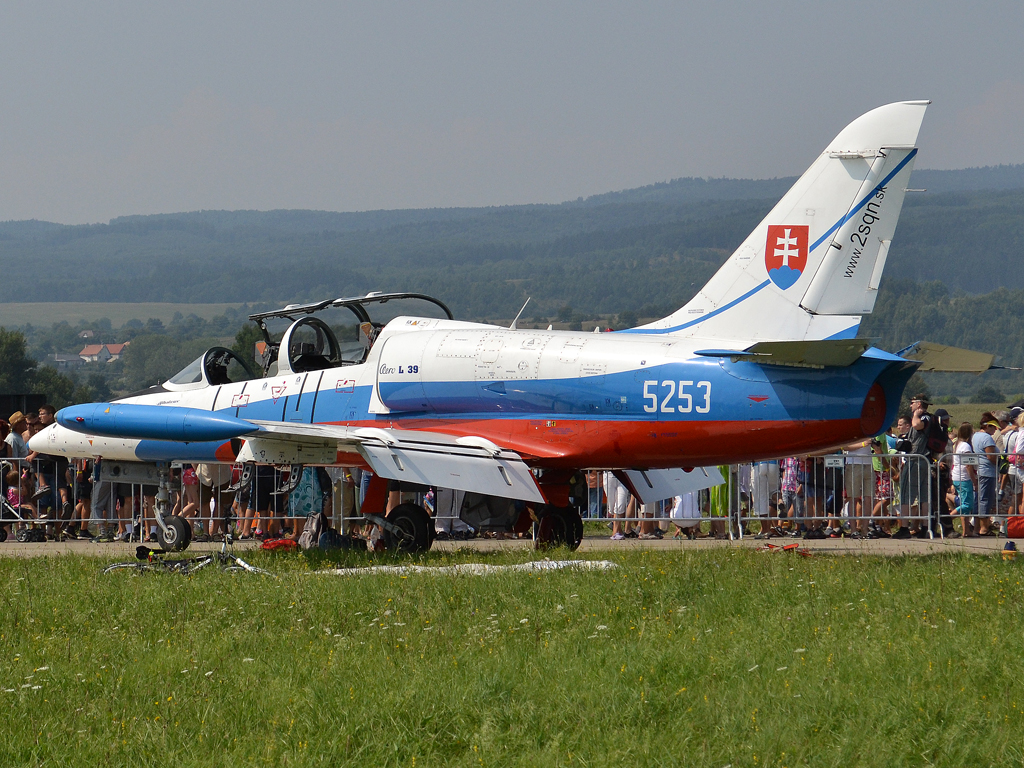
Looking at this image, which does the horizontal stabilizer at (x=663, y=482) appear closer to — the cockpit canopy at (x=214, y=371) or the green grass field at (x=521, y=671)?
the green grass field at (x=521, y=671)

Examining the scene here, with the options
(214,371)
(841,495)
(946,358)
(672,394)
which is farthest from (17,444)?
(946,358)

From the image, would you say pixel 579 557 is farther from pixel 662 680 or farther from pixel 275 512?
pixel 275 512

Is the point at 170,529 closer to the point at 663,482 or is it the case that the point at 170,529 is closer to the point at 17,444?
the point at 17,444

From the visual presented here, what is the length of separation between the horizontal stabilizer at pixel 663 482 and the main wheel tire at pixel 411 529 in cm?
287

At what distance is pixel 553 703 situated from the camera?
5852 millimetres

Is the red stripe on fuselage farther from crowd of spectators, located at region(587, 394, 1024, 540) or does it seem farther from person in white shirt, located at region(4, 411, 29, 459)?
person in white shirt, located at region(4, 411, 29, 459)

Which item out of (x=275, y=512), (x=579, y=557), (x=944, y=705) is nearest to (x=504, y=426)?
(x=579, y=557)

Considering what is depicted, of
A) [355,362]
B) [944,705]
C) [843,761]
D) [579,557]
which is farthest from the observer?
[355,362]

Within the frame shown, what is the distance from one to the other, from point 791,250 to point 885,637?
19.1 ft

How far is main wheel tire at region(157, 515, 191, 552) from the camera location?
13.7m

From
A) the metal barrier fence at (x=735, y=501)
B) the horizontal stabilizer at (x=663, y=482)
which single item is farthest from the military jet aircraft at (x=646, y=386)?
the metal barrier fence at (x=735, y=501)

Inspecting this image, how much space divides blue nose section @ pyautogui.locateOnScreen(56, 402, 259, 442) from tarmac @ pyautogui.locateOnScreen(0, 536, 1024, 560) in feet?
4.72

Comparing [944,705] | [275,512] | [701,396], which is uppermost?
[701,396]

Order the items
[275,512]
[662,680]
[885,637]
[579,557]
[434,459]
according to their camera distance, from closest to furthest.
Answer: [662,680] → [885,637] → [579,557] → [434,459] → [275,512]
